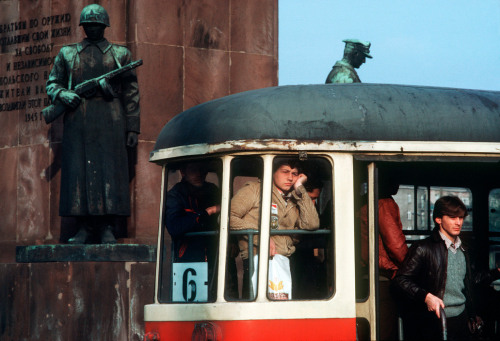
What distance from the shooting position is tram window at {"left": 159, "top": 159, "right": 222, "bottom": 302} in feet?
A: 22.3

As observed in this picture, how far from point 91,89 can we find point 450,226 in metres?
5.76

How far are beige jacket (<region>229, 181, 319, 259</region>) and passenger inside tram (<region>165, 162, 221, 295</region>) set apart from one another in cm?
18

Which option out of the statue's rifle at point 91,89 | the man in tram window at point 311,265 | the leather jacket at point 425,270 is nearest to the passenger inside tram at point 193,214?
the man in tram window at point 311,265

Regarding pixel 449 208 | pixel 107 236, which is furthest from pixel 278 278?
pixel 107 236

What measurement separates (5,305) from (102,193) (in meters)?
1.73

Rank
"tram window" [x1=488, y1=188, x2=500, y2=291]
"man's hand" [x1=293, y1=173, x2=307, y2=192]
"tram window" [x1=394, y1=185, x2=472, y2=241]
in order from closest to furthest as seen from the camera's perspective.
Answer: "man's hand" [x1=293, y1=173, x2=307, y2=192], "tram window" [x1=394, y1=185, x2=472, y2=241], "tram window" [x1=488, y1=188, x2=500, y2=291]

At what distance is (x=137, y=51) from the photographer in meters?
12.5

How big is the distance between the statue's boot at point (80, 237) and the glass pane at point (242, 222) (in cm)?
532

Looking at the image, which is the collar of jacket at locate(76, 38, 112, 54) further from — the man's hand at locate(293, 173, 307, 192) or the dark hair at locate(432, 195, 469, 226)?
the dark hair at locate(432, 195, 469, 226)

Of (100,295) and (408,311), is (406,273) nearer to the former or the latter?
(408,311)

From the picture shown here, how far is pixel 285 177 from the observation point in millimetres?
6629

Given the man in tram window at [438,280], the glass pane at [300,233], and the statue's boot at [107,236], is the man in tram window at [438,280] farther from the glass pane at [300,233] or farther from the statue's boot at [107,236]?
the statue's boot at [107,236]

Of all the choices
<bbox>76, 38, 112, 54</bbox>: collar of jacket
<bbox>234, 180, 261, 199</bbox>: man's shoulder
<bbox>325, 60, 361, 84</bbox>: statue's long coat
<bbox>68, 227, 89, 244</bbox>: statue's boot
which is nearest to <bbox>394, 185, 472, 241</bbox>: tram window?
<bbox>234, 180, 261, 199</bbox>: man's shoulder

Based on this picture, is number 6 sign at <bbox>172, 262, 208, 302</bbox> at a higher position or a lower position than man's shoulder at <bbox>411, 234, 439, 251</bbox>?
lower
